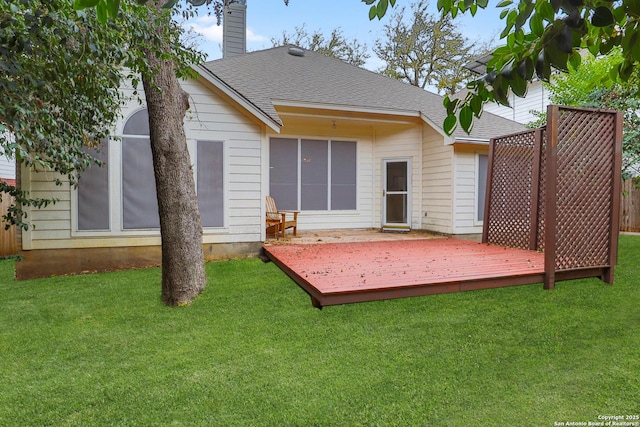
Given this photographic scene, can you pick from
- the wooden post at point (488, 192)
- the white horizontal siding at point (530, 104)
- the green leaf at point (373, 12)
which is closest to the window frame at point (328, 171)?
the wooden post at point (488, 192)

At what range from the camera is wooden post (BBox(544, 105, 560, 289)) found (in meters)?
4.66

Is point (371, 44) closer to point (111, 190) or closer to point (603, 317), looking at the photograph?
point (111, 190)

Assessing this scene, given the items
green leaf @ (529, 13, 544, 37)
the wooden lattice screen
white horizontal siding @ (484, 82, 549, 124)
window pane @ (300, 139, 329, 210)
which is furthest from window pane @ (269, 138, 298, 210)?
white horizontal siding @ (484, 82, 549, 124)

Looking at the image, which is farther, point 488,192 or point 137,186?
point 488,192

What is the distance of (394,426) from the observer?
2.12 m

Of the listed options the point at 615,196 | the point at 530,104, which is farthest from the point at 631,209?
the point at 615,196

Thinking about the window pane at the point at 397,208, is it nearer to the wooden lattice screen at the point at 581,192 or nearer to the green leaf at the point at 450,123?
the wooden lattice screen at the point at 581,192

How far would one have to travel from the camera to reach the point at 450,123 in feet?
3.47

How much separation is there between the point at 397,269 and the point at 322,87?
557 cm

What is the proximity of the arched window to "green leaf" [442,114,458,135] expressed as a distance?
600cm

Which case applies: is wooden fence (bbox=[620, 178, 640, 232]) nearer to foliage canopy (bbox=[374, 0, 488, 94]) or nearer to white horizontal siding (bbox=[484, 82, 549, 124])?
white horizontal siding (bbox=[484, 82, 549, 124])

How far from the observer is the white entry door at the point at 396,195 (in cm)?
917

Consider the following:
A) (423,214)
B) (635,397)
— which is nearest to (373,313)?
(635,397)

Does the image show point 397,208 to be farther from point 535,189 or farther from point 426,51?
point 426,51
